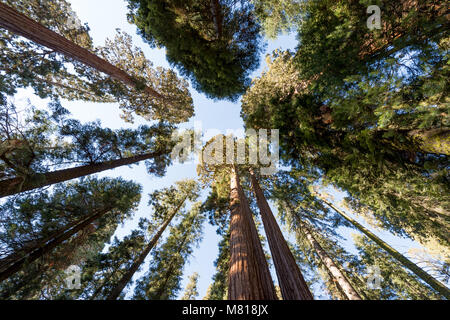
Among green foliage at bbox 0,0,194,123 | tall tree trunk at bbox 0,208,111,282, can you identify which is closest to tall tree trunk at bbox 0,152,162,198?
tall tree trunk at bbox 0,208,111,282

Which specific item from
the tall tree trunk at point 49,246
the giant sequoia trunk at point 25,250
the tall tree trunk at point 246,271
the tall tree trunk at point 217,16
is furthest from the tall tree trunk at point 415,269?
the giant sequoia trunk at point 25,250

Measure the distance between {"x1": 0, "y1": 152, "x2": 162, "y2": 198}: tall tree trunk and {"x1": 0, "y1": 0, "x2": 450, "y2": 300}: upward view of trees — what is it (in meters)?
0.04

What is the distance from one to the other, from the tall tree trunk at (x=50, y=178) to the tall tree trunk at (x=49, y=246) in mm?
2258

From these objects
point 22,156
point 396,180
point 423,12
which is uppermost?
point 423,12

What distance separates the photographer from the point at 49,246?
5.30 m

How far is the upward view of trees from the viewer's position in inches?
120

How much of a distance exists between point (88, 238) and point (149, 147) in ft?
16.2

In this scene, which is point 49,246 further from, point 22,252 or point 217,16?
point 217,16

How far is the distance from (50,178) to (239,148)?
782 cm

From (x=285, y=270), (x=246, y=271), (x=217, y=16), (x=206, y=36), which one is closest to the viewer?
(x=246, y=271)

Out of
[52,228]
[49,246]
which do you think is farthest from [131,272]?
[52,228]

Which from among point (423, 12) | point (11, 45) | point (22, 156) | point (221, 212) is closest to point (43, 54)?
point (11, 45)

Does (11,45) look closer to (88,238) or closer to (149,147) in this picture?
(149,147)
